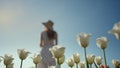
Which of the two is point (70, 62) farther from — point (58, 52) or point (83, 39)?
point (58, 52)

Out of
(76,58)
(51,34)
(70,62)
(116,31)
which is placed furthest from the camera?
(51,34)

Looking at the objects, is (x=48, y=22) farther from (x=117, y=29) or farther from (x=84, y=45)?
(x=117, y=29)

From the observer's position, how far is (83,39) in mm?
5277

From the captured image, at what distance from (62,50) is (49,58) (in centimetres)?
810

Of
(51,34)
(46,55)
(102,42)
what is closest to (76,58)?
(102,42)

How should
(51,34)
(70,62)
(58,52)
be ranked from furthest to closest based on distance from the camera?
1. (51,34)
2. (70,62)
3. (58,52)

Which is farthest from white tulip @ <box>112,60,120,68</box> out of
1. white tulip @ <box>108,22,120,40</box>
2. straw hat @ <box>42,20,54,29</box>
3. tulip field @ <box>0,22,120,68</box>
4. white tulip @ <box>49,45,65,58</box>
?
straw hat @ <box>42,20,54,29</box>

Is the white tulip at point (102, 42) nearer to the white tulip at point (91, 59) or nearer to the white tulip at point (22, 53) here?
the white tulip at point (91, 59)

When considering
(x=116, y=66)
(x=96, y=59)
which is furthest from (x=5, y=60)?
(x=116, y=66)

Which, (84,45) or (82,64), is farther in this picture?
(82,64)

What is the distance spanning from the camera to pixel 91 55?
5605 millimetres

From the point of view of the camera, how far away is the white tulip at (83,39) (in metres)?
5.15

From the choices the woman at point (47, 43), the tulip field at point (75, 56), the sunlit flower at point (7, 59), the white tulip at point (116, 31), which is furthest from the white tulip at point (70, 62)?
the woman at point (47, 43)

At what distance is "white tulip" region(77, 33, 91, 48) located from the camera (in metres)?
5.15
